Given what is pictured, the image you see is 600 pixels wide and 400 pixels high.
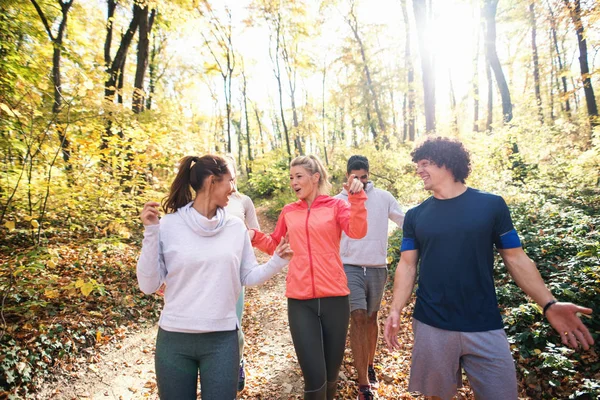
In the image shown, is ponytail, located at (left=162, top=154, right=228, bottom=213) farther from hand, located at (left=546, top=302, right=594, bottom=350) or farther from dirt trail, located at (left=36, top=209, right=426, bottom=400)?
dirt trail, located at (left=36, top=209, right=426, bottom=400)

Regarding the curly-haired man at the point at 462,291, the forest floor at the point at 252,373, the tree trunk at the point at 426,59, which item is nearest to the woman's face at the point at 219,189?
the curly-haired man at the point at 462,291

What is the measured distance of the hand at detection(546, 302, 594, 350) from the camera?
189cm

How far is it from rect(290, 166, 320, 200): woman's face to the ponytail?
35.6 inches

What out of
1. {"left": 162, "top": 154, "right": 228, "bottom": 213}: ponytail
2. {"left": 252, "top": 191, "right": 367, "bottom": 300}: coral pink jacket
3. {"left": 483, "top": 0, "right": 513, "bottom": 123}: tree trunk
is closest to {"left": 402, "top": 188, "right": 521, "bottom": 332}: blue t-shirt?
{"left": 252, "top": 191, "right": 367, "bottom": 300}: coral pink jacket

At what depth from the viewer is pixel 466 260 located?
2256 millimetres

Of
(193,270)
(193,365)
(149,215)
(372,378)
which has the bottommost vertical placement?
(372,378)

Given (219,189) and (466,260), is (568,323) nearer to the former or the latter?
(466,260)

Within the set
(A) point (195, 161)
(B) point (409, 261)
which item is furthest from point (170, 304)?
(B) point (409, 261)

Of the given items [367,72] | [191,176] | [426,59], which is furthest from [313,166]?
[367,72]

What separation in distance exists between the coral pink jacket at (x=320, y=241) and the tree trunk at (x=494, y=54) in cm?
1212

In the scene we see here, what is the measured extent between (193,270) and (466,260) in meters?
1.96

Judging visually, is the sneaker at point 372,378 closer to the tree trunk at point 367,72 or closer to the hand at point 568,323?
the hand at point 568,323

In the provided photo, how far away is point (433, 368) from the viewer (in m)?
2.30

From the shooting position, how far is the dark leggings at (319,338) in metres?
2.65
